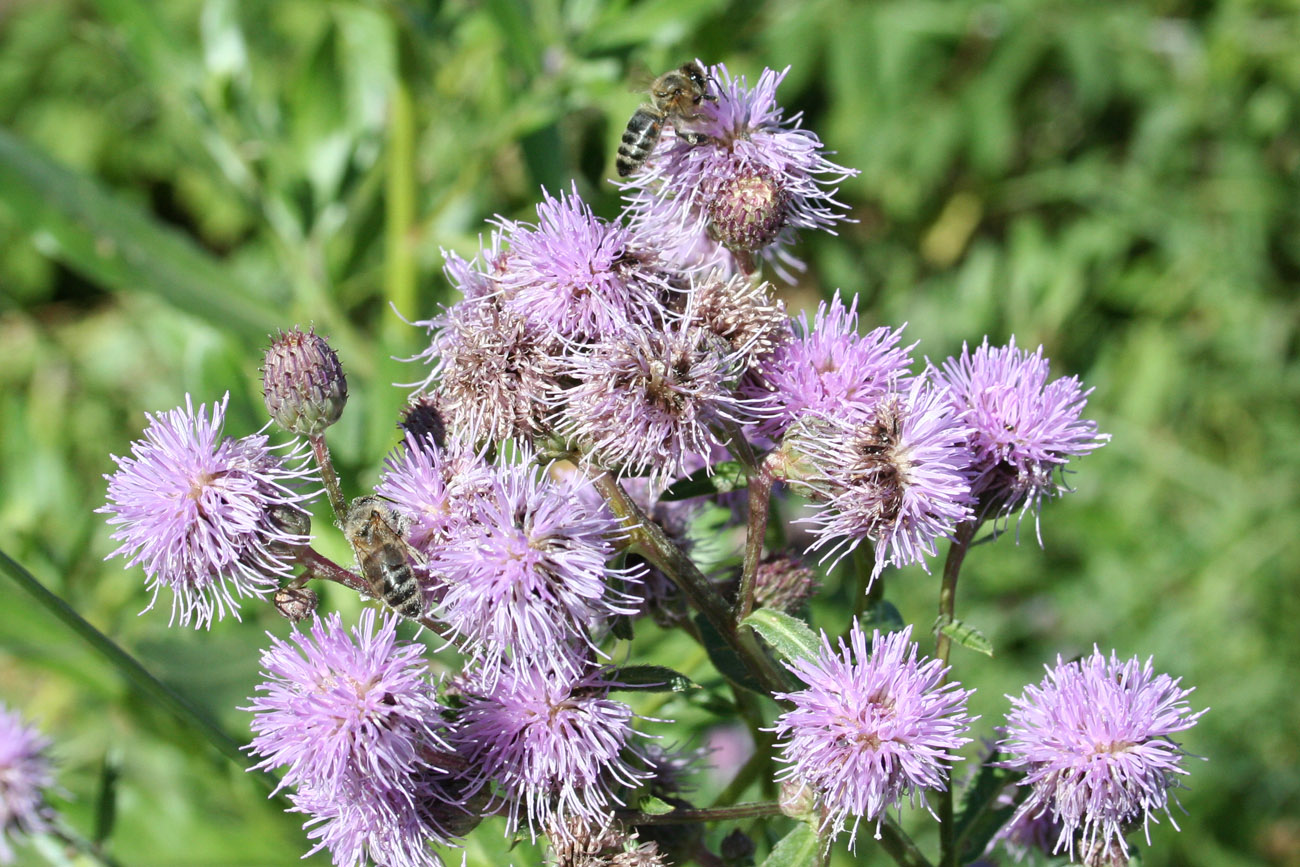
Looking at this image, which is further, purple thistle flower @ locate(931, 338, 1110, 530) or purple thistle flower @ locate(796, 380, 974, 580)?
purple thistle flower @ locate(931, 338, 1110, 530)

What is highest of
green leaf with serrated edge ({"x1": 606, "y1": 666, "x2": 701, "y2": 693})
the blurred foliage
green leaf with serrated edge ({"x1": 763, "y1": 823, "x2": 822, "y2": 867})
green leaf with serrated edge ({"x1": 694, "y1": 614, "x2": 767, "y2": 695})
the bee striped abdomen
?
the blurred foliage

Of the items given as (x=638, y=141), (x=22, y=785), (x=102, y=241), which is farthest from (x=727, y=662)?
(x=102, y=241)

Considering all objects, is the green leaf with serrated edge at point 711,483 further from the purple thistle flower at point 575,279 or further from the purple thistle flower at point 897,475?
the purple thistle flower at point 575,279

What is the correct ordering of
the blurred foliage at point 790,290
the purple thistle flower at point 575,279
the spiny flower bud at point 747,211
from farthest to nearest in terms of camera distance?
the blurred foliage at point 790,290
the spiny flower bud at point 747,211
the purple thistle flower at point 575,279

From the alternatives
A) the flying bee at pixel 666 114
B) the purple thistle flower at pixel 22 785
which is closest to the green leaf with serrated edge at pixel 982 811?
the flying bee at pixel 666 114

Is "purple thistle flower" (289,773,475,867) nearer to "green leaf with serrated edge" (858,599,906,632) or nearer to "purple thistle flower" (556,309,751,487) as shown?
"purple thistle flower" (556,309,751,487)

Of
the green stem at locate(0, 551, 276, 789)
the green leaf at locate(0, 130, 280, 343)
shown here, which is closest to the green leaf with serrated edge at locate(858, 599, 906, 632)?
the green stem at locate(0, 551, 276, 789)

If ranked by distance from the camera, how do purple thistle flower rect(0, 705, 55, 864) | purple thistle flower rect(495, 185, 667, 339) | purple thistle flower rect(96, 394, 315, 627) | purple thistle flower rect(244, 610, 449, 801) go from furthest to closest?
purple thistle flower rect(0, 705, 55, 864) → purple thistle flower rect(495, 185, 667, 339) → purple thistle flower rect(96, 394, 315, 627) → purple thistle flower rect(244, 610, 449, 801)
